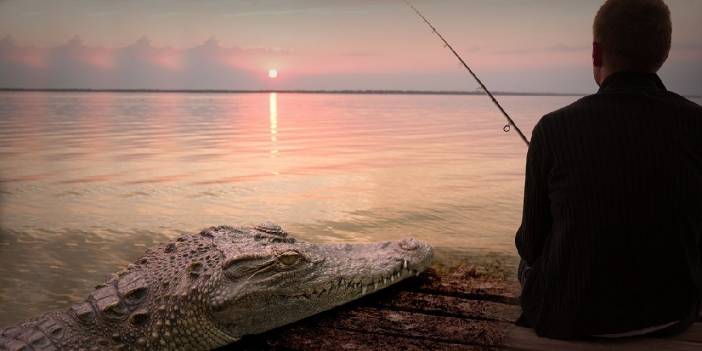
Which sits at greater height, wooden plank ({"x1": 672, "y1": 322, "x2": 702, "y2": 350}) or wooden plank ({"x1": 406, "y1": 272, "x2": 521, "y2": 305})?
wooden plank ({"x1": 672, "y1": 322, "x2": 702, "y2": 350})

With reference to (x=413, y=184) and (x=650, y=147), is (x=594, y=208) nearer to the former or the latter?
(x=650, y=147)

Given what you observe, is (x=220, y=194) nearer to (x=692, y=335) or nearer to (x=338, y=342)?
(x=338, y=342)

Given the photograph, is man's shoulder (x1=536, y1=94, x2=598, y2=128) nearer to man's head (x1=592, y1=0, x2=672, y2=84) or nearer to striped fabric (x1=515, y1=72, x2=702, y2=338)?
striped fabric (x1=515, y1=72, x2=702, y2=338)

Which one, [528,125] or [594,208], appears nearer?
[594,208]

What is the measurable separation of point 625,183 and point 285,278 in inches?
59.2

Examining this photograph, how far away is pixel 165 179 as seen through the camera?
10133 millimetres

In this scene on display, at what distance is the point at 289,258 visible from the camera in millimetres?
2633

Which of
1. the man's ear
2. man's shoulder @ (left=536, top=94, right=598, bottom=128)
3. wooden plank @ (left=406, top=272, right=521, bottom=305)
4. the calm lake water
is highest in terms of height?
the man's ear

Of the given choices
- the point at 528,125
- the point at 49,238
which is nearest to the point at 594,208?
the point at 49,238

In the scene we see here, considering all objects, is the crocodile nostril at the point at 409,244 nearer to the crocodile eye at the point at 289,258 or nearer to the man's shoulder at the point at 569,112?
the crocodile eye at the point at 289,258

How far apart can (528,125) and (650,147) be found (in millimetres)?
13771

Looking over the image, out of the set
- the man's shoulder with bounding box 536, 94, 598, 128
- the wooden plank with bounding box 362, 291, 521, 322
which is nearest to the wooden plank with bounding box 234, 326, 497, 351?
the wooden plank with bounding box 362, 291, 521, 322

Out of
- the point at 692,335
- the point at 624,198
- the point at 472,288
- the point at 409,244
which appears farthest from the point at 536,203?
the point at 409,244

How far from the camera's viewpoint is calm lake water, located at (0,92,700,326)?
548 cm
